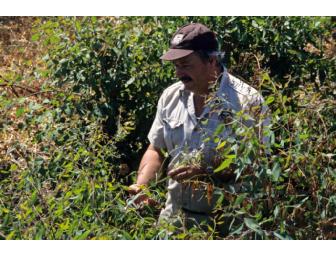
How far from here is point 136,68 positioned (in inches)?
229

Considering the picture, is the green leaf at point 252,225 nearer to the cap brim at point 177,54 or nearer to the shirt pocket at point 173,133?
the shirt pocket at point 173,133

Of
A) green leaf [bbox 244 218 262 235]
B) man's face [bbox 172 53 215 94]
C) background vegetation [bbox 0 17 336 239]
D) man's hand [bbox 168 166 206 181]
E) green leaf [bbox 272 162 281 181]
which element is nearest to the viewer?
green leaf [bbox 244 218 262 235]

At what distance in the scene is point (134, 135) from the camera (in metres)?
5.89

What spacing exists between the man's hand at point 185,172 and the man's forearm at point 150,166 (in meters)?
0.48

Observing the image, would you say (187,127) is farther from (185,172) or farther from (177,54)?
(185,172)

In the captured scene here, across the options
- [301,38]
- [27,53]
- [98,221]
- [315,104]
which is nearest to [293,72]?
[301,38]

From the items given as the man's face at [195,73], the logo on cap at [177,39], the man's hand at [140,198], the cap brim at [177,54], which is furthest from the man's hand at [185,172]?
the logo on cap at [177,39]

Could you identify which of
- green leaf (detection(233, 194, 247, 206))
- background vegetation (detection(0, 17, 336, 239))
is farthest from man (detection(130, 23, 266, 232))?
green leaf (detection(233, 194, 247, 206))

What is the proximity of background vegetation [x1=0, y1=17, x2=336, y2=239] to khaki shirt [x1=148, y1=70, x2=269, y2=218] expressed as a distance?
0.12 meters

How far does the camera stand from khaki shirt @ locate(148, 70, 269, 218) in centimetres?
431

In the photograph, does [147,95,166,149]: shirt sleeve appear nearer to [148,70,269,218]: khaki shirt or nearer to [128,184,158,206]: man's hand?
[148,70,269,218]: khaki shirt

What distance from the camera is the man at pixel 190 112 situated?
4.36 meters

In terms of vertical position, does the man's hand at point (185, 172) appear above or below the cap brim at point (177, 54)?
below

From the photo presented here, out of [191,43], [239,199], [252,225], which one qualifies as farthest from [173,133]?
[252,225]
